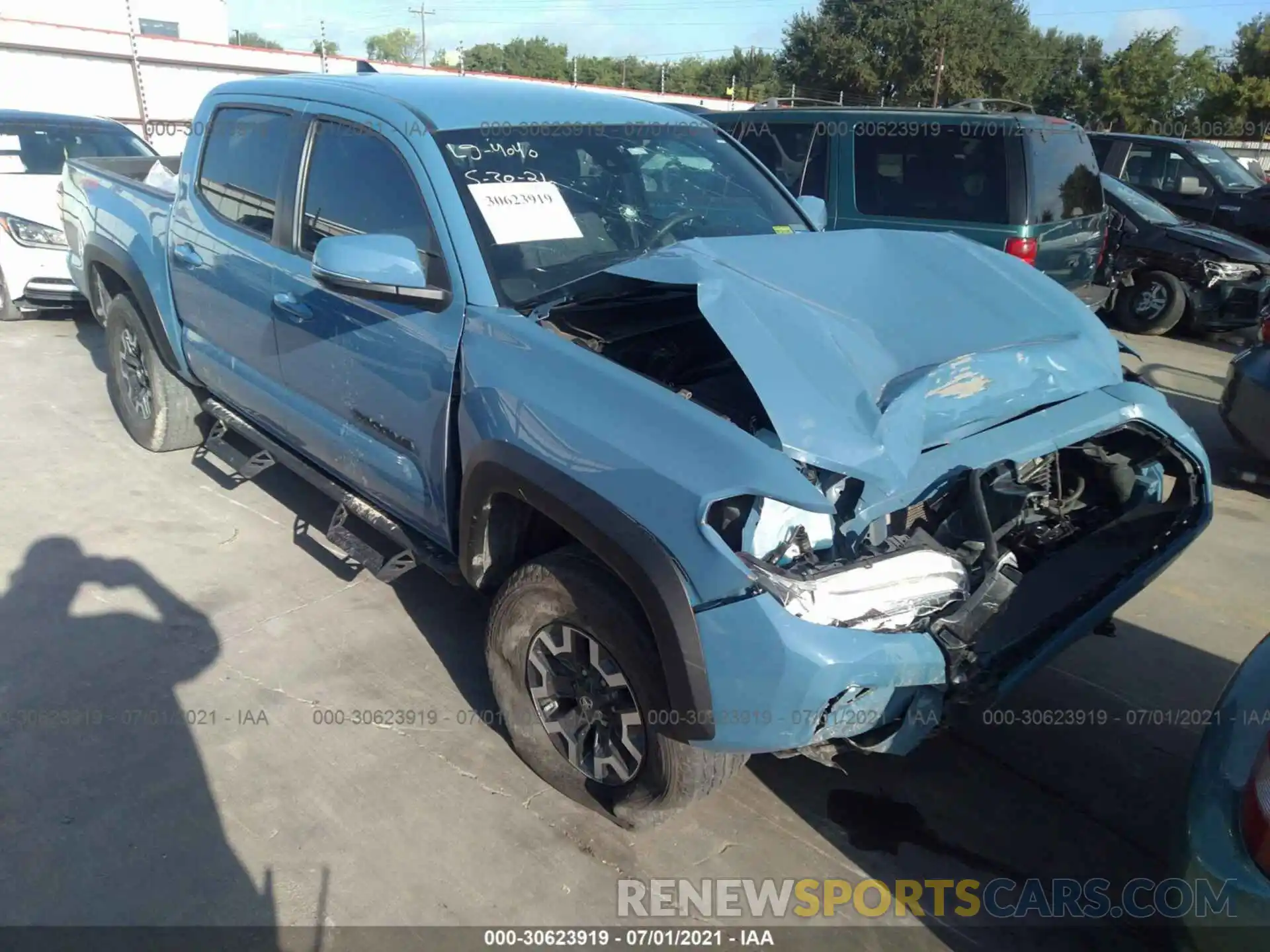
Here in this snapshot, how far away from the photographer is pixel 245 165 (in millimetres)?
4137

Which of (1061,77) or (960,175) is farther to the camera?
(1061,77)

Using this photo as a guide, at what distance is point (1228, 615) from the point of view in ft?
13.9

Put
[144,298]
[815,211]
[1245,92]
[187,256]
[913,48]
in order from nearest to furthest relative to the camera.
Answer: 1. [815,211]
2. [187,256]
3. [144,298]
4. [1245,92]
5. [913,48]

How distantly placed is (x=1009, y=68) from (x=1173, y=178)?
37492mm

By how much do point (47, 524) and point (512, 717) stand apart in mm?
2996

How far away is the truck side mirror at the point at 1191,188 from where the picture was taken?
1117 cm

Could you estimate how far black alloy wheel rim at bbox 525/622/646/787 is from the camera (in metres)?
2.65

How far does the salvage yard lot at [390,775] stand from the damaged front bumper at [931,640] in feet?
1.85

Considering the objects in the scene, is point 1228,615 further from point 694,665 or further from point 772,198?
point 694,665

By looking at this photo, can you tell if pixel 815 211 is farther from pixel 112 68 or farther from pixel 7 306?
pixel 112 68

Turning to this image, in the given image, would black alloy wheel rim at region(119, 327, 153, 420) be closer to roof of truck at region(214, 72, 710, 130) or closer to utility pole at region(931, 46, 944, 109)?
roof of truck at region(214, 72, 710, 130)

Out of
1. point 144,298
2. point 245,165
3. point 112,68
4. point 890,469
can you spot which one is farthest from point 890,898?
point 112,68

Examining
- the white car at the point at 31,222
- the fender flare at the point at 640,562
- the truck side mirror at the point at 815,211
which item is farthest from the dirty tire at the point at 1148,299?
the white car at the point at 31,222

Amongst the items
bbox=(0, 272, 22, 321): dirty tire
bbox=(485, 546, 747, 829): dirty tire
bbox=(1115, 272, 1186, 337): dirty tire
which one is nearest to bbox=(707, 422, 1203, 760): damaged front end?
bbox=(485, 546, 747, 829): dirty tire
